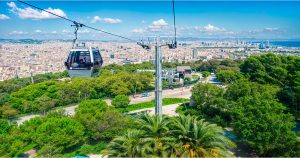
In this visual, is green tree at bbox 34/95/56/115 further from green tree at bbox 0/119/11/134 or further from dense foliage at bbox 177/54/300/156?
dense foliage at bbox 177/54/300/156

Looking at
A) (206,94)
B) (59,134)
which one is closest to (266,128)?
(206,94)

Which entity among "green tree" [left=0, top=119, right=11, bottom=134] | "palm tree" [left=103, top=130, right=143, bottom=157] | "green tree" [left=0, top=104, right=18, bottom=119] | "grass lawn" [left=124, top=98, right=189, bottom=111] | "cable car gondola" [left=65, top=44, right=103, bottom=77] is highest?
"cable car gondola" [left=65, top=44, right=103, bottom=77]

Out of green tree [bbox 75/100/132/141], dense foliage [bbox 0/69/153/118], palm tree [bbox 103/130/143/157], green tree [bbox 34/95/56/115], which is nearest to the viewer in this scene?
palm tree [bbox 103/130/143/157]

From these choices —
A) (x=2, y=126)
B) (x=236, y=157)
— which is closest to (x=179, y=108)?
(x=236, y=157)

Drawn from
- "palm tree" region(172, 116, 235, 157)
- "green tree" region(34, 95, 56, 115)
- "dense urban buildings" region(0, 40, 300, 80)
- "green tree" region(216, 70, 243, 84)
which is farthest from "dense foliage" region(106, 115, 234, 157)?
"dense urban buildings" region(0, 40, 300, 80)

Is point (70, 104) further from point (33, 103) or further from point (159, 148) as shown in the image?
point (159, 148)

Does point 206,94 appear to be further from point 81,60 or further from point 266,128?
point 81,60
